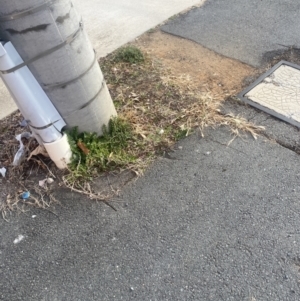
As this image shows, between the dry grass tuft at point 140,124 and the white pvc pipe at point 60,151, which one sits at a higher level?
the white pvc pipe at point 60,151

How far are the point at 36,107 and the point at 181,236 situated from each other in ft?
4.44

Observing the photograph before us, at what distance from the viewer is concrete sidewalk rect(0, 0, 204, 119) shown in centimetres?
480

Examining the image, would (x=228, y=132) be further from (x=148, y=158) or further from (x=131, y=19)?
(x=131, y=19)

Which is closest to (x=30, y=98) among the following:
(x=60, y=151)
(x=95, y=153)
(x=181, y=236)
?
(x=60, y=151)

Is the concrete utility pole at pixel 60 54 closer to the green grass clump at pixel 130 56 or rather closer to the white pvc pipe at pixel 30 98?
the white pvc pipe at pixel 30 98

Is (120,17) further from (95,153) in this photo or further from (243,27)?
(95,153)

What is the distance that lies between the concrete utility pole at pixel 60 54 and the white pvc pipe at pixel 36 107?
49 millimetres

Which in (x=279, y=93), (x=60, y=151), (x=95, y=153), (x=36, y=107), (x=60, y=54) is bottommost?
(x=279, y=93)

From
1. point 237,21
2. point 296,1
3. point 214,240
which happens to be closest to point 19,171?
point 214,240

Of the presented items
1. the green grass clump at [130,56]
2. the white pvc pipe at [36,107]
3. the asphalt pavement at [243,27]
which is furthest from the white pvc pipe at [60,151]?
the asphalt pavement at [243,27]

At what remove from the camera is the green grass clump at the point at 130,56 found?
14.0 feet

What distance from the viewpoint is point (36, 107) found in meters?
2.75

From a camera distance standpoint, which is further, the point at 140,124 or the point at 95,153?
the point at 140,124

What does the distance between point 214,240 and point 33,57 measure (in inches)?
67.1
